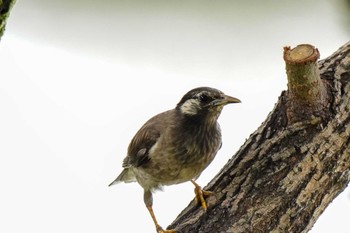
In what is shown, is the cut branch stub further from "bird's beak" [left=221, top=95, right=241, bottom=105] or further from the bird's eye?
the bird's eye

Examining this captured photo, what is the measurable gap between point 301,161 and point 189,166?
119 centimetres

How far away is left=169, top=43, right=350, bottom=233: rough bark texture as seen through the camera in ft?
12.1

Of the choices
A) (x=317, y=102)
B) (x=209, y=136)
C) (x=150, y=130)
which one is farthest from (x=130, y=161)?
(x=317, y=102)

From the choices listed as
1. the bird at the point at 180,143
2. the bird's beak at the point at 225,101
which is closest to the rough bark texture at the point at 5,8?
the bird's beak at the point at 225,101

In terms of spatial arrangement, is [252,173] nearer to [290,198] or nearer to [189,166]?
[290,198]

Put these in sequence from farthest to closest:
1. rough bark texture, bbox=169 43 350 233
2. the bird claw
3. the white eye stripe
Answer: the white eye stripe
the bird claw
rough bark texture, bbox=169 43 350 233

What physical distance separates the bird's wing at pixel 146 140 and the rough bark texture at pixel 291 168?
1.11 meters

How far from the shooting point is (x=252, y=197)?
3771mm

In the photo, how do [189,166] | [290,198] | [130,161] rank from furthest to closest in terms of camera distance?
[130,161], [189,166], [290,198]

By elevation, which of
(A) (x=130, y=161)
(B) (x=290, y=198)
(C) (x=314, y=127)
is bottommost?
(A) (x=130, y=161)

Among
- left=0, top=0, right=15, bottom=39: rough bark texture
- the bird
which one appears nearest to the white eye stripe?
the bird

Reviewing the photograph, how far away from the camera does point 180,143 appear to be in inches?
190

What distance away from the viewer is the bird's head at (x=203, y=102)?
4.66 m

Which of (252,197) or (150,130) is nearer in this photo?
(252,197)
